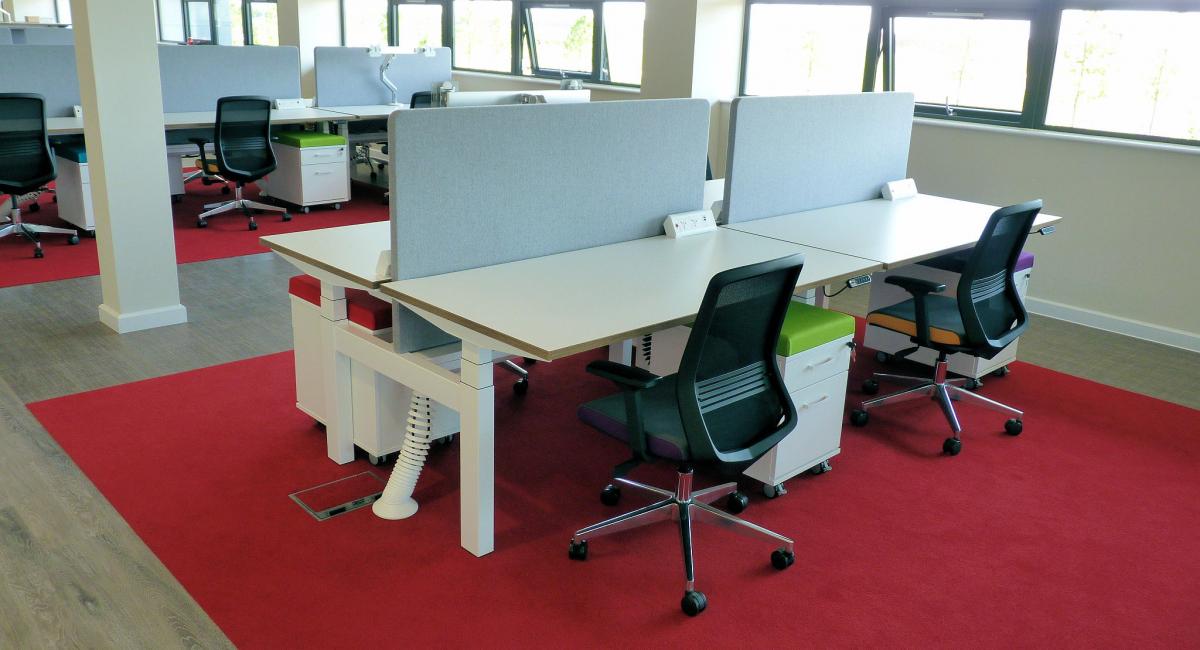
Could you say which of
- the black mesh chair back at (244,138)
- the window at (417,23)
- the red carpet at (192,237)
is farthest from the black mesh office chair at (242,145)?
the window at (417,23)

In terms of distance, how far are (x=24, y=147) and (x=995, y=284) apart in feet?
16.9

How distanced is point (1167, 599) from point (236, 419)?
3024 millimetres

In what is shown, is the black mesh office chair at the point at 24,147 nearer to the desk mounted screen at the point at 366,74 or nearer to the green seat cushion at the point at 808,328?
the desk mounted screen at the point at 366,74

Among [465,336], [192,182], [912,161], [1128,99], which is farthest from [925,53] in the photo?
[192,182]

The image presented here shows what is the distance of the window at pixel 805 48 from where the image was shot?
6191mm

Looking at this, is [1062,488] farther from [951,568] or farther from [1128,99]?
[1128,99]

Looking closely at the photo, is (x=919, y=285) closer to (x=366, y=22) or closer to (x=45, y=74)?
(x=45, y=74)

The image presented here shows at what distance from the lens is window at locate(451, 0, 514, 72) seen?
8.96m

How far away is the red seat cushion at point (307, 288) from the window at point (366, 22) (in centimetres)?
762

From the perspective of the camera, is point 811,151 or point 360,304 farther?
point 811,151

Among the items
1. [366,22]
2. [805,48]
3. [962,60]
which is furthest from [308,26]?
[962,60]

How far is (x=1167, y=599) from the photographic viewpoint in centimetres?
257

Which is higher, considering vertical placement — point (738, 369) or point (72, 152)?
point (72, 152)

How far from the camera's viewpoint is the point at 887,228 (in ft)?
12.6
